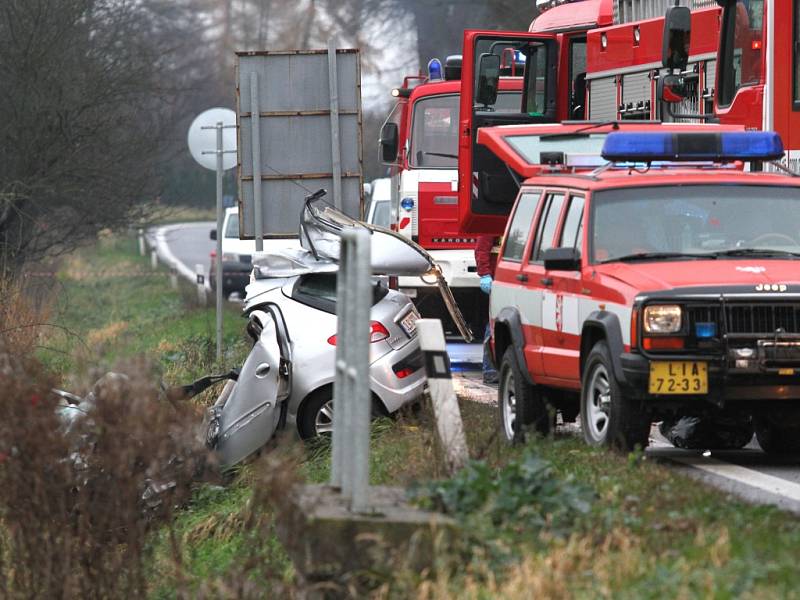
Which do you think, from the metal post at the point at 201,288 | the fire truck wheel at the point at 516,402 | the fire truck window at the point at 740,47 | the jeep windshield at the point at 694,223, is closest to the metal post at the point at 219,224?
the fire truck window at the point at 740,47

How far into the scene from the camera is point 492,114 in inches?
658

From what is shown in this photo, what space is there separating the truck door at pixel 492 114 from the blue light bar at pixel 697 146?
16.8 feet

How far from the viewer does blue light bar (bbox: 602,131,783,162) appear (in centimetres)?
1064

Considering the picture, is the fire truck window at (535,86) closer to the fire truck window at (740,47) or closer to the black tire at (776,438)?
the fire truck window at (740,47)

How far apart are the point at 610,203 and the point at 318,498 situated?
3895mm

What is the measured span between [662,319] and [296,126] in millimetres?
9743

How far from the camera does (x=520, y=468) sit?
23.7 ft

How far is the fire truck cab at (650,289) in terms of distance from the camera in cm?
911

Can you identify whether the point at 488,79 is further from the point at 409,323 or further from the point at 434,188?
the point at 409,323

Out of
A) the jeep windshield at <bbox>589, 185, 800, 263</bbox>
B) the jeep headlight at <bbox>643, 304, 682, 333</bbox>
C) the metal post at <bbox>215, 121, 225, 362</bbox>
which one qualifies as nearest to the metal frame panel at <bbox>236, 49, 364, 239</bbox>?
the metal post at <bbox>215, 121, 225, 362</bbox>

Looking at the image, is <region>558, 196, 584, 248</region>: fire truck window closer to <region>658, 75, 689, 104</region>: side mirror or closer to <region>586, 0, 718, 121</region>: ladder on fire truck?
<region>586, 0, 718, 121</region>: ladder on fire truck

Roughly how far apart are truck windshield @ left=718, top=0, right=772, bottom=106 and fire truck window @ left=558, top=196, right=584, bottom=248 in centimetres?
371

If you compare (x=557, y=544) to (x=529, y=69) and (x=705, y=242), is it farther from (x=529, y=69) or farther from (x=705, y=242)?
(x=529, y=69)

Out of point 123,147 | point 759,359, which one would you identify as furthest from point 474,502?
point 123,147
